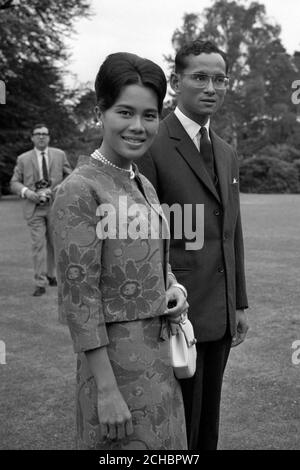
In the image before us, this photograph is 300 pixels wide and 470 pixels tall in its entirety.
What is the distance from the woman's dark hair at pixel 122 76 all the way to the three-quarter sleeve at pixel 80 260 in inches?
12.0

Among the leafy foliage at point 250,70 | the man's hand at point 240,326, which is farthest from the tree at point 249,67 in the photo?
the man's hand at point 240,326

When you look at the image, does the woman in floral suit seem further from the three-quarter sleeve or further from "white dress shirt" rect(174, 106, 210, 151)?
"white dress shirt" rect(174, 106, 210, 151)

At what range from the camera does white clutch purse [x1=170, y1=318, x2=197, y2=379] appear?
2.17m

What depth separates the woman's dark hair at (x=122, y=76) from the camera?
1946mm

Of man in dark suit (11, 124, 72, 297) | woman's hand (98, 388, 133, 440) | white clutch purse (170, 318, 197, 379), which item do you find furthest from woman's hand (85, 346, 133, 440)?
man in dark suit (11, 124, 72, 297)

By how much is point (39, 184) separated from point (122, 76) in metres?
6.07

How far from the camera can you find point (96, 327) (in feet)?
6.20

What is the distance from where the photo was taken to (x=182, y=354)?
219 centimetres

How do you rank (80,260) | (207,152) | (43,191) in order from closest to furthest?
1. (80,260)
2. (207,152)
3. (43,191)

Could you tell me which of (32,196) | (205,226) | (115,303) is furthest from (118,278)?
(32,196)

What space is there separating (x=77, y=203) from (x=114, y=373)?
58cm

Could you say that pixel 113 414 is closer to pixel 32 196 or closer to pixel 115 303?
pixel 115 303
